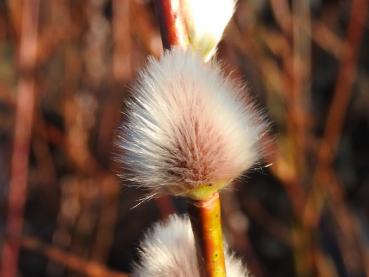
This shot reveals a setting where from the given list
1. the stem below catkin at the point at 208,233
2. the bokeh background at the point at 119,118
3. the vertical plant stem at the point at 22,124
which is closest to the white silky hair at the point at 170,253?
the stem below catkin at the point at 208,233

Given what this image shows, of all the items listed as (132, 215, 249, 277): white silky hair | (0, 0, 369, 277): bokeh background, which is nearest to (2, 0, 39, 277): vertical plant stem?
Answer: (0, 0, 369, 277): bokeh background

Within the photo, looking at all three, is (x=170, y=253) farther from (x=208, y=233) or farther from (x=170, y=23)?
(x=170, y=23)

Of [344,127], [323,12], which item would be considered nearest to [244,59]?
[323,12]

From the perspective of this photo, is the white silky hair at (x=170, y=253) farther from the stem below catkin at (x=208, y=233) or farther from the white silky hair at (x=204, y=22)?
the white silky hair at (x=204, y=22)

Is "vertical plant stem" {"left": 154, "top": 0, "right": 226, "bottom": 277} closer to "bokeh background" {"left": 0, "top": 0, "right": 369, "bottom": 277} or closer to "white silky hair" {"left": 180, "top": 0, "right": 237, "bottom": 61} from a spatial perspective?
"white silky hair" {"left": 180, "top": 0, "right": 237, "bottom": 61}

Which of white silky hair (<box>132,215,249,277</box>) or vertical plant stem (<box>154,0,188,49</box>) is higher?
vertical plant stem (<box>154,0,188,49</box>)
